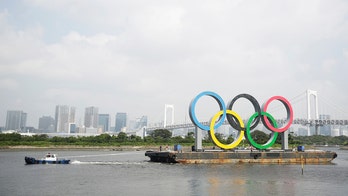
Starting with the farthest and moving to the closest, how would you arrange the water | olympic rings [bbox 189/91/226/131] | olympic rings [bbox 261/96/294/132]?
1. olympic rings [bbox 261/96/294/132]
2. olympic rings [bbox 189/91/226/131]
3. the water

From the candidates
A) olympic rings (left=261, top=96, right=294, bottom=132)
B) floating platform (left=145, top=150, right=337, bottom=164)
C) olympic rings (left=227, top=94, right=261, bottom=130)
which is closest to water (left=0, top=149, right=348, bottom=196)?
floating platform (left=145, top=150, right=337, bottom=164)

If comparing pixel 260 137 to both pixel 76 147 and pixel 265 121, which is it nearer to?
pixel 76 147

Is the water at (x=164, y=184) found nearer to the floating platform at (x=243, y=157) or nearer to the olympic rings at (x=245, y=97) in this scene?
the floating platform at (x=243, y=157)

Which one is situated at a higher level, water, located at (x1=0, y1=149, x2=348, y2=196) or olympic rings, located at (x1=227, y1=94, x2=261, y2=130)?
olympic rings, located at (x1=227, y1=94, x2=261, y2=130)

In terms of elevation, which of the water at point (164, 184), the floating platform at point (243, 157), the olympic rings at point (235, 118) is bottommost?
the water at point (164, 184)

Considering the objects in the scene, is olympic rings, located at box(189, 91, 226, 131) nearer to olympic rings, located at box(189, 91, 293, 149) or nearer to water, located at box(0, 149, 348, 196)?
olympic rings, located at box(189, 91, 293, 149)

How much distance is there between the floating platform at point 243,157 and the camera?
1965 inches

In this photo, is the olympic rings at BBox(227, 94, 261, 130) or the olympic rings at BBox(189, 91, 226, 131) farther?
the olympic rings at BBox(227, 94, 261, 130)

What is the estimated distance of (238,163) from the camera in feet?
171

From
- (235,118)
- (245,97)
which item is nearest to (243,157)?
(235,118)

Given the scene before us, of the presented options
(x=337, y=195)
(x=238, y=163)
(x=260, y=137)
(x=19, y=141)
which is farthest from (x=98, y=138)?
(x=337, y=195)

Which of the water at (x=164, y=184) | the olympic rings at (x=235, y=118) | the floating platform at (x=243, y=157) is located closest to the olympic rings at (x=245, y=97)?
the olympic rings at (x=235, y=118)

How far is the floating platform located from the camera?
164 feet

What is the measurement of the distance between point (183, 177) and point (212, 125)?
50.8 feet
